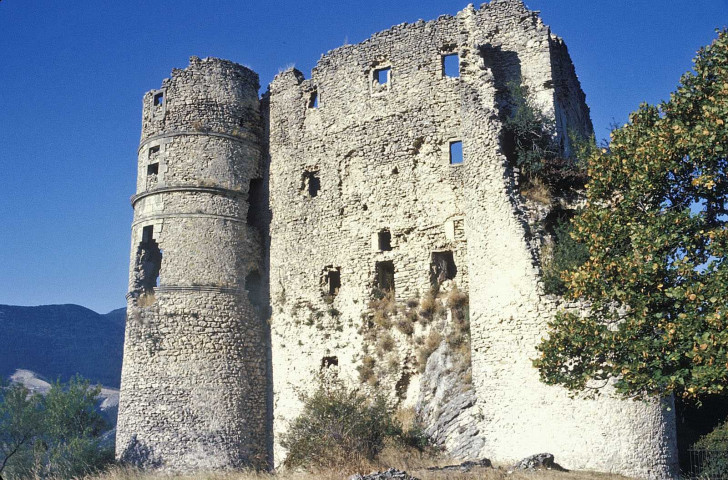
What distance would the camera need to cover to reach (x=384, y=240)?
63.4ft

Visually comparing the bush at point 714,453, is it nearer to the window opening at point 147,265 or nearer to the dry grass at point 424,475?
the dry grass at point 424,475

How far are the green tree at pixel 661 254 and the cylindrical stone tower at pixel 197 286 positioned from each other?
32.2 feet

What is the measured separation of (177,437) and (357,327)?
16.2ft

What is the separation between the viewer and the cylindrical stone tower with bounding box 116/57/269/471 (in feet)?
61.4

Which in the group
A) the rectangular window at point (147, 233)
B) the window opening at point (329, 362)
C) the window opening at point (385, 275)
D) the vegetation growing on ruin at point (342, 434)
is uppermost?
the rectangular window at point (147, 233)

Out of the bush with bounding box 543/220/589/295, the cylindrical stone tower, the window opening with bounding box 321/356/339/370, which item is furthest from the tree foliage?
the bush with bounding box 543/220/589/295

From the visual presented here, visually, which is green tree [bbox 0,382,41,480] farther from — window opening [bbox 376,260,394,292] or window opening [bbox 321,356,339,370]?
window opening [bbox 376,260,394,292]

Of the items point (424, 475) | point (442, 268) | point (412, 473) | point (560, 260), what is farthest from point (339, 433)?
point (442, 268)

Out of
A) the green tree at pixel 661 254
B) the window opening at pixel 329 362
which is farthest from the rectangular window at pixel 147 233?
the green tree at pixel 661 254

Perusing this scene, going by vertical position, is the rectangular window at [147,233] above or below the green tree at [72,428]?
above

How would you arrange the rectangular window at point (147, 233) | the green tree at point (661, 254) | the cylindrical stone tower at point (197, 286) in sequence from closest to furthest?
1. the green tree at point (661, 254)
2. the cylindrical stone tower at point (197, 286)
3. the rectangular window at point (147, 233)

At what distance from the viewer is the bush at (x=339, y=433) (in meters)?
13.8

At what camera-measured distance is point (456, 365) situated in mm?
16453

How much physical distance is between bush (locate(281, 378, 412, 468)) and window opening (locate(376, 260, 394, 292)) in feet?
12.3
